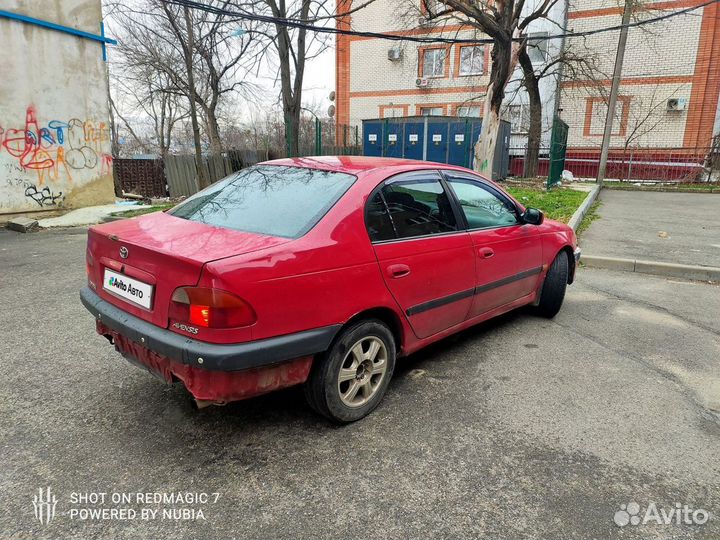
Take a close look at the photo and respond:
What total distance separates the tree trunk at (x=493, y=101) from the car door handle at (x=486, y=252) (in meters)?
7.54

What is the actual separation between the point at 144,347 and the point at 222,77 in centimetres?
2225

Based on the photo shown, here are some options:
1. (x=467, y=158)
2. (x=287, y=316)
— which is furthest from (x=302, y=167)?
(x=467, y=158)

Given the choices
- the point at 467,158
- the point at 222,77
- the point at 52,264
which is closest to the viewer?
the point at 52,264

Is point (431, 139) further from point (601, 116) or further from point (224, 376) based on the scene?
point (224, 376)

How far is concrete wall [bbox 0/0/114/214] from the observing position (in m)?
9.99

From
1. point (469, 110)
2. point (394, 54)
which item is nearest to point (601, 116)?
point (469, 110)

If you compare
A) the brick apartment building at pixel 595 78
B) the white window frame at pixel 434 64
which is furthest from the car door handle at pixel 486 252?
the white window frame at pixel 434 64

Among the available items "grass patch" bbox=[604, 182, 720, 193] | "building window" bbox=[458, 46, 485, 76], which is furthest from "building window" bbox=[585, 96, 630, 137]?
"building window" bbox=[458, 46, 485, 76]

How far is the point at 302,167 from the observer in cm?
350

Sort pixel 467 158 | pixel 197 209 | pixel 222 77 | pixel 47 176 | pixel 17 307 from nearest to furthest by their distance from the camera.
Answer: pixel 197 209 → pixel 17 307 → pixel 47 176 → pixel 467 158 → pixel 222 77

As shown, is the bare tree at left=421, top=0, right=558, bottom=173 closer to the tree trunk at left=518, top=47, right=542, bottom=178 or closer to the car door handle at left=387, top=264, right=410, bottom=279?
the tree trunk at left=518, top=47, right=542, bottom=178

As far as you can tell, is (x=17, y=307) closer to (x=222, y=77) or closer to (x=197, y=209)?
(x=197, y=209)

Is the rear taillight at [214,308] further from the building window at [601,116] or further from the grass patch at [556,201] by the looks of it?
the building window at [601,116]

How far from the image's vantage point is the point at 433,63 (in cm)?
2702
